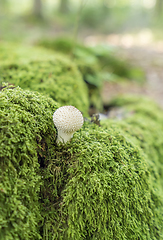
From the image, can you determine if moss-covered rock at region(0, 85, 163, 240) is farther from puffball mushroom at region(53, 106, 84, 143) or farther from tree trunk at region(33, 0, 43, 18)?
tree trunk at region(33, 0, 43, 18)

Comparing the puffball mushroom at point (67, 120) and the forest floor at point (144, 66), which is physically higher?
the forest floor at point (144, 66)

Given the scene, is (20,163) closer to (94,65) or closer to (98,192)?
(98,192)

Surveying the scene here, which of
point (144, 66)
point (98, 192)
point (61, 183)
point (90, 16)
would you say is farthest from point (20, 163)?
point (90, 16)

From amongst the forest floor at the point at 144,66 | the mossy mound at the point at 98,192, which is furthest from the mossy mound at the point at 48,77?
the forest floor at the point at 144,66

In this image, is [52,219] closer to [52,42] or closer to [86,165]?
[86,165]

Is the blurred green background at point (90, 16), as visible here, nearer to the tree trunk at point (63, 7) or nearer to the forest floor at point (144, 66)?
the tree trunk at point (63, 7)

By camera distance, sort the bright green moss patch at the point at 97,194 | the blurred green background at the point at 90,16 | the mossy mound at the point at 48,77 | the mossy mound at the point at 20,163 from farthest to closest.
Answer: the blurred green background at the point at 90,16 → the mossy mound at the point at 48,77 → the bright green moss patch at the point at 97,194 → the mossy mound at the point at 20,163

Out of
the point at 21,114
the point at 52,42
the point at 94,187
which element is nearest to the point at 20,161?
the point at 21,114
